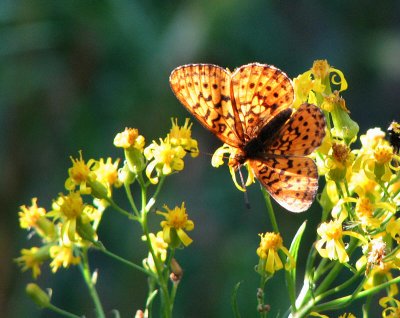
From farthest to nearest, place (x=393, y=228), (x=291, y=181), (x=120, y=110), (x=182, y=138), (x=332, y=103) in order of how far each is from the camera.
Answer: (x=120, y=110), (x=182, y=138), (x=332, y=103), (x=291, y=181), (x=393, y=228)

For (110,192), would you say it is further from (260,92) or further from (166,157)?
(260,92)

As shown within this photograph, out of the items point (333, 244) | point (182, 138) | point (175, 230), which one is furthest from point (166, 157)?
point (333, 244)

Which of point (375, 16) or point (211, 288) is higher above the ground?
point (375, 16)

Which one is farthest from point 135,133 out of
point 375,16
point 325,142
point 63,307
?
point 375,16

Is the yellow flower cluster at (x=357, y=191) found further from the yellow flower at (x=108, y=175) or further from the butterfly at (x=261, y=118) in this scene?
the yellow flower at (x=108, y=175)

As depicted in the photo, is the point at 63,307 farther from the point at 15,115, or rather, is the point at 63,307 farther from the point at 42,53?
the point at 42,53

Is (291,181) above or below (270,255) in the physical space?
above

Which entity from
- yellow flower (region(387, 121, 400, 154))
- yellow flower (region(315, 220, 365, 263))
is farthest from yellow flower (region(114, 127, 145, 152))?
yellow flower (region(387, 121, 400, 154))

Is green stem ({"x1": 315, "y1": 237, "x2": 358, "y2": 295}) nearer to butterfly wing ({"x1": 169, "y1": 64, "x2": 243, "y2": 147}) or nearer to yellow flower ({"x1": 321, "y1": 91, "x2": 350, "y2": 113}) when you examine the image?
yellow flower ({"x1": 321, "y1": 91, "x2": 350, "y2": 113})
